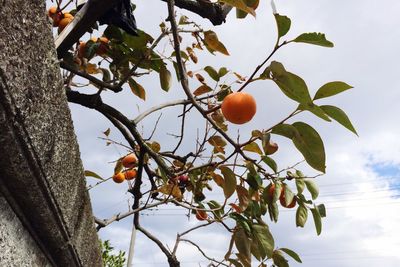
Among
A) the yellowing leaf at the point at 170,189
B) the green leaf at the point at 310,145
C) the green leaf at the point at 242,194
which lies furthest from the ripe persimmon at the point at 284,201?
the green leaf at the point at 310,145

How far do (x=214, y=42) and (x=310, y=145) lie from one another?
628 mm

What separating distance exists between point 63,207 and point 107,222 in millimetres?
911

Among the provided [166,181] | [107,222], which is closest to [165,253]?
[107,222]

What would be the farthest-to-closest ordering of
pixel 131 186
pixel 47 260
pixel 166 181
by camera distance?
pixel 131 186
pixel 166 181
pixel 47 260

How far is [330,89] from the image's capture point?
86 cm

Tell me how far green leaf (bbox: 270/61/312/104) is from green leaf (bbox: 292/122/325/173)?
0.31ft

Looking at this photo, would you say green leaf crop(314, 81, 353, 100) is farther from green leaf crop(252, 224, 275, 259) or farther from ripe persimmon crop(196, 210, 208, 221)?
ripe persimmon crop(196, 210, 208, 221)

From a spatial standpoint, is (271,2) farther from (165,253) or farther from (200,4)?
(165,253)

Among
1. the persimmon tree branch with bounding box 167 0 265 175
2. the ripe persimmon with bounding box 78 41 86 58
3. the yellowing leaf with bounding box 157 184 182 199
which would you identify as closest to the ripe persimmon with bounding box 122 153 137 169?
the yellowing leaf with bounding box 157 184 182 199

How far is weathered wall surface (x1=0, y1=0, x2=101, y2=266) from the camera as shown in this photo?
0.44 metres

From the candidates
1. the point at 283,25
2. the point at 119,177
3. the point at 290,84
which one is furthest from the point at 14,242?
the point at 119,177

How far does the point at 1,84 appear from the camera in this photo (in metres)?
0.42

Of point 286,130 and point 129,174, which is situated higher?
point 129,174

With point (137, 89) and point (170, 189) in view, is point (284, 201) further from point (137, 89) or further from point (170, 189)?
point (137, 89)
